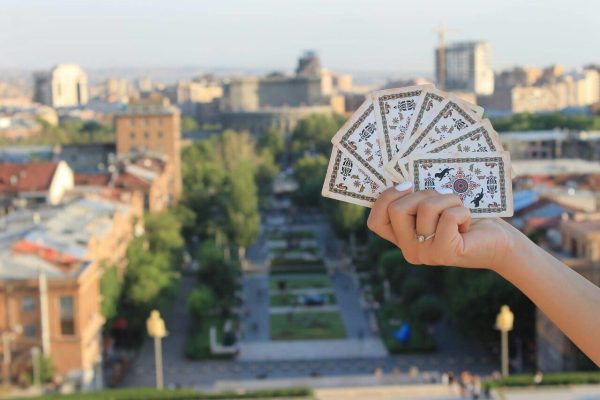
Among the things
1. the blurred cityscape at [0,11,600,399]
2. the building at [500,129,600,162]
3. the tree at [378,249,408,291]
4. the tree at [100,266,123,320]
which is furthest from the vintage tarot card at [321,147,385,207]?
the building at [500,129,600,162]

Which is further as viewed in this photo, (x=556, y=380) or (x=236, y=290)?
(x=236, y=290)

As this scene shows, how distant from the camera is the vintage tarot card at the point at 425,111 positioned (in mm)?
4145

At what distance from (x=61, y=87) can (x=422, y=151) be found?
18036 cm

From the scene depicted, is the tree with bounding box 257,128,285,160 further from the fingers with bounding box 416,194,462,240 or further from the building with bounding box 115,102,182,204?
the fingers with bounding box 416,194,462,240

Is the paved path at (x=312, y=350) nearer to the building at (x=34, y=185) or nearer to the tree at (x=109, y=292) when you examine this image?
the tree at (x=109, y=292)

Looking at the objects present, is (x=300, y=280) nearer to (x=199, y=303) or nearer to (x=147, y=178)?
(x=147, y=178)

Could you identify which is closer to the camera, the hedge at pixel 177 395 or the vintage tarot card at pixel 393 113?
the vintage tarot card at pixel 393 113

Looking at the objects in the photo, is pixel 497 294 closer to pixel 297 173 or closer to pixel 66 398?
pixel 66 398

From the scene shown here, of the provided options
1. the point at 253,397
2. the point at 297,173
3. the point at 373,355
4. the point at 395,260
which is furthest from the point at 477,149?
the point at 297,173

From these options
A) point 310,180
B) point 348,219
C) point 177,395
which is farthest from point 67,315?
point 310,180

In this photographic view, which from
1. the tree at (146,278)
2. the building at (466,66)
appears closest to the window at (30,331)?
the tree at (146,278)

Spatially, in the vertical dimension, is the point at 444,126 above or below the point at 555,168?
above

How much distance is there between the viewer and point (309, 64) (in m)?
180

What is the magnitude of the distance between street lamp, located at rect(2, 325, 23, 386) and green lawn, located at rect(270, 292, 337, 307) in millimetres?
13796
